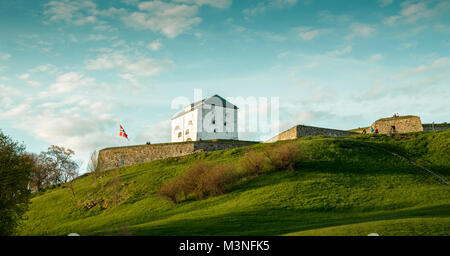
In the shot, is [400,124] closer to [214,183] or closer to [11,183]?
[214,183]

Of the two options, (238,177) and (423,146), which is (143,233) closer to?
(238,177)

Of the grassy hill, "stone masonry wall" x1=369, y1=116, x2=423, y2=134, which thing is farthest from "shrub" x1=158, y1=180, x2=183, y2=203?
"stone masonry wall" x1=369, y1=116, x2=423, y2=134

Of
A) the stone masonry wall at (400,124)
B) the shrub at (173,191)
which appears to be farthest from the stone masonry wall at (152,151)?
the shrub at (173,191)

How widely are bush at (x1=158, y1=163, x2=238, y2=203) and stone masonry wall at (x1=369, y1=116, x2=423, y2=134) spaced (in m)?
29.6

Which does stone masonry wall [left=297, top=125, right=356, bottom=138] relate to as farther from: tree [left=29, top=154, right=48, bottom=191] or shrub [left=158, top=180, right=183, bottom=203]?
tree [left=29, top=154, right=48, bottom=191]

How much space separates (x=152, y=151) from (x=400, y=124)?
3623cm

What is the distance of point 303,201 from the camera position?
26.3 m

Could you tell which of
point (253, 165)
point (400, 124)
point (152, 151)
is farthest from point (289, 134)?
point (152, 151)

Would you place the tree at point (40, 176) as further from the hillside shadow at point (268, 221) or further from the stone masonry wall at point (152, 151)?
the hillside shadow at point (268, 221)

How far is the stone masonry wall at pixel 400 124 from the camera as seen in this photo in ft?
166

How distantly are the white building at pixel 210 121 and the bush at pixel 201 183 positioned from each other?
127 feet

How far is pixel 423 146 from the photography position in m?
41.2

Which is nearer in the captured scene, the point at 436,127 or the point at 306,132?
the point at 436,127
